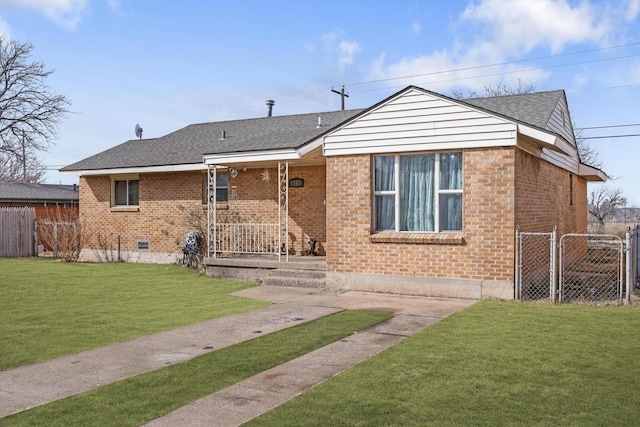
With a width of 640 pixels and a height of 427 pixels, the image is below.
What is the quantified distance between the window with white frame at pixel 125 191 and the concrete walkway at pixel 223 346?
422 inches

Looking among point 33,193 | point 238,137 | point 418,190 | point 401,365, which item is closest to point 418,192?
point 418,190

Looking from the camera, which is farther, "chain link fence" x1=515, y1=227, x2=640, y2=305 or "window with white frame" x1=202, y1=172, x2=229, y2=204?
"window with white frame" x1=202, y1=172, x2=229, y2=204

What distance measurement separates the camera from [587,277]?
1370cm

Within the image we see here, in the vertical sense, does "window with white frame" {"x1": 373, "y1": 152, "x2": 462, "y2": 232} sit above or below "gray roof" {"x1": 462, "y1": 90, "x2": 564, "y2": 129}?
below

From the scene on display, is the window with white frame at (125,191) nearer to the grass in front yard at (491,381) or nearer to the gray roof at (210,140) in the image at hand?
the gray roof at (210,140)

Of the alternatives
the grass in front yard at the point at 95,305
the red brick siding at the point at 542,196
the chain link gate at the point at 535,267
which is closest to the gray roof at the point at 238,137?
the red brick siding at the point at 542,196

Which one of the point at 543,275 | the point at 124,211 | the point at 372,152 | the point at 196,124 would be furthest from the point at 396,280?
the point at 196,124

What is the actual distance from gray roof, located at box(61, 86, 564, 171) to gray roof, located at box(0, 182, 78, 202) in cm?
961

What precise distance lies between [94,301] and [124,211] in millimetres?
8717

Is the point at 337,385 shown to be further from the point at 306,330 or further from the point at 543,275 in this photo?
the point at 543,275

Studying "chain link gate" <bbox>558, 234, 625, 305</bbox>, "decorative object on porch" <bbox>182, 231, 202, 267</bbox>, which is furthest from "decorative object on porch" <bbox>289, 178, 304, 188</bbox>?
"chain link gate" <bbox>558, 234, 625, 305</bbox>

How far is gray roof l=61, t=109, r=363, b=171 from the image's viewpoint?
671 inches

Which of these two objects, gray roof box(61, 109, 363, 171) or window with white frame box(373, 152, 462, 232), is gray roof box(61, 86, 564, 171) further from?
window with white frame box(373, 152, 462, 232)

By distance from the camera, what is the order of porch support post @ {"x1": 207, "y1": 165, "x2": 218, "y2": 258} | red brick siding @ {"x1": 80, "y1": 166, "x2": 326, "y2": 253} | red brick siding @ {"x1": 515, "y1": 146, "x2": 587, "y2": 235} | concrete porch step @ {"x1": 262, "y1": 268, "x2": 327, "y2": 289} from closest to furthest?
red brick siding @ {"x1": 515, "y1": 146, "x2": 587, "y2": 235}, concrete porch step @ {"x1": 262, "y1": 268, "x2": 327, "y2": 289}, porch support post @ {"x1": 207, "y1": 165, "x2": 218, "y2": 258}, red brick siding @ {"x1": 80, "y1": 166, "x2": 326, "y2": 253}
